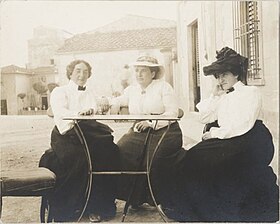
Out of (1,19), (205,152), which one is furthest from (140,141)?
(1,19)

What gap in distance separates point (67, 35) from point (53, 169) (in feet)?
3.22

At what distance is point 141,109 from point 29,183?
0.97m

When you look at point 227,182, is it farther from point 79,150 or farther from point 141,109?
point 79,150

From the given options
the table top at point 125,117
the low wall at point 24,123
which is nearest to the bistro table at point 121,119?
the table top at point 125,117

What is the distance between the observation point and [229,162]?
3.38 meters

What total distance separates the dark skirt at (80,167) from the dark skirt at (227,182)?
449mm

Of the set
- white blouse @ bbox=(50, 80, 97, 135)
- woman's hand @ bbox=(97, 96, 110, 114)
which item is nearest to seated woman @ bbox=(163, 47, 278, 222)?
woman's hand @ bbox=(97, 96, 110, 114)

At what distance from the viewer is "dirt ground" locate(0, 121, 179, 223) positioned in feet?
11.5

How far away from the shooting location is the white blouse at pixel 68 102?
137 inches

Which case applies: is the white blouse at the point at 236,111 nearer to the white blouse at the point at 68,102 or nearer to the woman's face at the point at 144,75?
the woman's face at the point at 144,75

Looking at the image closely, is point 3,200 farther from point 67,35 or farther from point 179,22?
point 179,22

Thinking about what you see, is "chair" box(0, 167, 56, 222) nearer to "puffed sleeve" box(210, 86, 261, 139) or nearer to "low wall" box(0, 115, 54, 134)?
"low wall" box(0, 115, 54, 134)

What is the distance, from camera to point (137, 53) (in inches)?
135

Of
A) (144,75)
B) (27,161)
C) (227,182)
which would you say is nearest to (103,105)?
(144,75)
